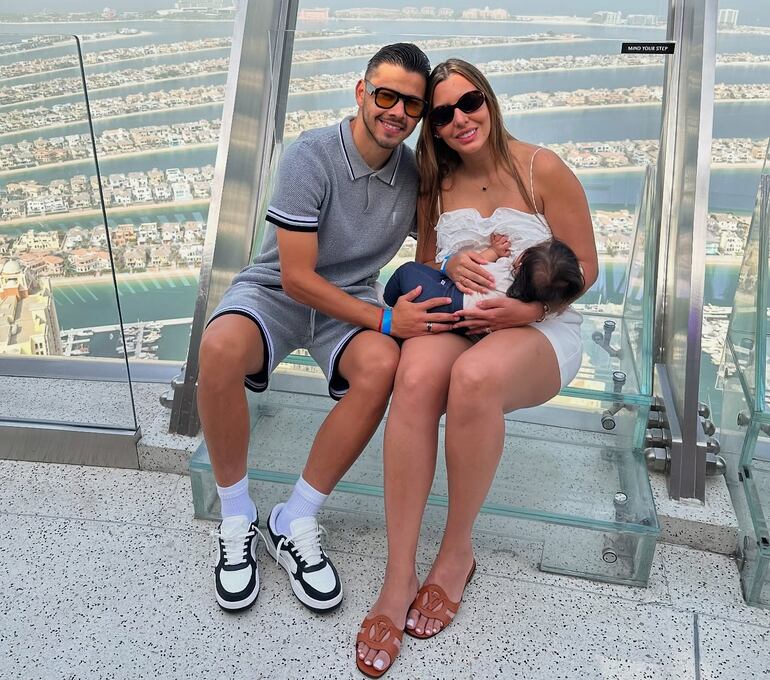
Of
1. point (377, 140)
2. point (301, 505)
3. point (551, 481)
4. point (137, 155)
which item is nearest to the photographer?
point (377, 140)

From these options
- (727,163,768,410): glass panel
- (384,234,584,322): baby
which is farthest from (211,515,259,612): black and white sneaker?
(727,163,768,410): glass panel

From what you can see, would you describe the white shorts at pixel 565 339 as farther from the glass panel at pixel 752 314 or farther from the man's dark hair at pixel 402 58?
the man's dark hair at pixel 402 58

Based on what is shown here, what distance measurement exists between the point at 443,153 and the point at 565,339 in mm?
497

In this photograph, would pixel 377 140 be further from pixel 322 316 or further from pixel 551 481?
pixel 551 481

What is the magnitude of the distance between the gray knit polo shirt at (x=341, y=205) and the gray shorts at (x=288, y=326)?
1.7 inches

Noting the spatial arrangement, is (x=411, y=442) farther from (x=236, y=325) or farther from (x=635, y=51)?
(x=635, y=51)

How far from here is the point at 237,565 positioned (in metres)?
1.63

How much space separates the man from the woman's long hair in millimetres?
36

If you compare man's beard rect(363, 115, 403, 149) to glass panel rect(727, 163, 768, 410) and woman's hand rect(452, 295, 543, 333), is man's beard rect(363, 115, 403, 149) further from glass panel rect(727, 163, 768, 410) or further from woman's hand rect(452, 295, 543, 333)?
glass panel rect(727, 163, 768, 410)

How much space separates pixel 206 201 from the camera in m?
2.59

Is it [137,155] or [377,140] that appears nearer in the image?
[377,140]

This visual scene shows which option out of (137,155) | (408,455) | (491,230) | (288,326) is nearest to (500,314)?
(491,230)

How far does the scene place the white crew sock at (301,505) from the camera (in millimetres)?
1675

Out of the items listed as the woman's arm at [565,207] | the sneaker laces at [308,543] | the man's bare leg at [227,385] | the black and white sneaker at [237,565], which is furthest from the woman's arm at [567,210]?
the black and white sneaker at [237,565]
